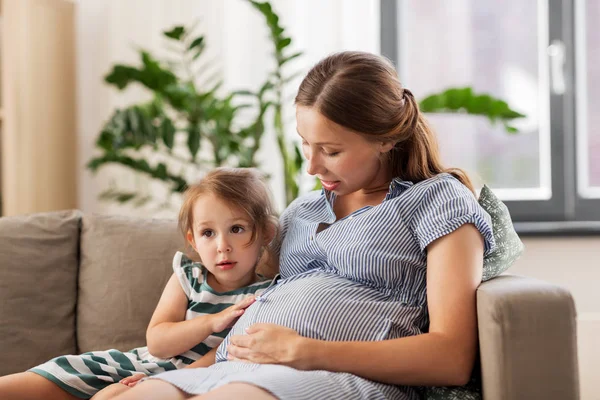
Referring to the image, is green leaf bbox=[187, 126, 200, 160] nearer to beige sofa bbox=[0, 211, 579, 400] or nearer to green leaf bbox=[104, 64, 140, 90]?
green leaf bbox=[104, 64, 140, 90]

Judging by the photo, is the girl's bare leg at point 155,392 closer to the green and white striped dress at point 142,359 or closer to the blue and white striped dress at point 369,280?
the blue and white striped dress at point 369,280

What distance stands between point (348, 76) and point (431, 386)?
0.58 meters

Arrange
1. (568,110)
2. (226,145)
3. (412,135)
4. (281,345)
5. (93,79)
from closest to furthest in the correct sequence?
(281,345) < (412,135) < (226,145) < (568,110) < (93,79)

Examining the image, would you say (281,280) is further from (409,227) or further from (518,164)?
(518,164)

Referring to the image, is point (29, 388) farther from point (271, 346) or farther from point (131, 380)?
point (271, 346)

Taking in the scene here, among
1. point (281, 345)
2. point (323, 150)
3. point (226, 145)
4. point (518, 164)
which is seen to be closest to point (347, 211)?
point (323, 150)

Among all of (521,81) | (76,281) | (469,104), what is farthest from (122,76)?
(521,81)

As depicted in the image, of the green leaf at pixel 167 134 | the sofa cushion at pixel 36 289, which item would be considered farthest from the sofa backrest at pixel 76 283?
the green leaf at pixel 167 134

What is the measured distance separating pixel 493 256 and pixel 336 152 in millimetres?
363

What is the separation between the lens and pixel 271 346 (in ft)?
4.29

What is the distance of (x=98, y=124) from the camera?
10.6ft

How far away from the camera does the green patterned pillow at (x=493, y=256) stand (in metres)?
1.35

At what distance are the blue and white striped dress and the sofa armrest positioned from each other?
0.16 metres

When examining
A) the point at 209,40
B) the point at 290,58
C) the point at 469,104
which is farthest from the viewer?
the point at 209,40
